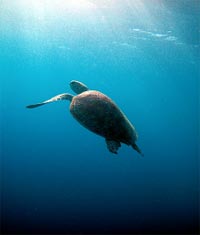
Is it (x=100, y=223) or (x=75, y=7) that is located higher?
(x=75, y=7)

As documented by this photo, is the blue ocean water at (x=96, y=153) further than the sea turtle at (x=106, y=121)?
Yes

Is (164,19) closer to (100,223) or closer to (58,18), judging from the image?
(58,18)

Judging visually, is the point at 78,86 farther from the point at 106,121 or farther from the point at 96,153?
the point at 96,153

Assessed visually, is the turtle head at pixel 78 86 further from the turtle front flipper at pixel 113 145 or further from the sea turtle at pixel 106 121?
the turtle front flipper at pixel 113 145

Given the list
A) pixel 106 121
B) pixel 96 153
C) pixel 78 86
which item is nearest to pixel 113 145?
pixel 106 121

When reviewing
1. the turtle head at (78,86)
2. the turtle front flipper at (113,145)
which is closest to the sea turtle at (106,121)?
the turtle front flipper at (113,145)

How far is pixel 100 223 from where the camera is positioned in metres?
8.65

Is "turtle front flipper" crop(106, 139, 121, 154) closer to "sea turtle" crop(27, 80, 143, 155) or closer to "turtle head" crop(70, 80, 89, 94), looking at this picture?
"sea turtle" crop(27, 80, 143, 155)

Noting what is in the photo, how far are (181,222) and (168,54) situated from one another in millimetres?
Result: 11553

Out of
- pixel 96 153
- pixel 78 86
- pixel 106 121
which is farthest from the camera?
pixel 96 153

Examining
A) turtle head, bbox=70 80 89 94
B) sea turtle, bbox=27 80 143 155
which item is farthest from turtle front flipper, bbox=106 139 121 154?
turtle head, bbox=70 80 89 94

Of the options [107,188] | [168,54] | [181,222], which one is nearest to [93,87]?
[168,54]

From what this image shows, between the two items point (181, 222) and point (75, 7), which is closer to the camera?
point (181, 222)

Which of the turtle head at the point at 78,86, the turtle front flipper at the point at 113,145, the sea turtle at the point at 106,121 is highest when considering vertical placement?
the turtle head at the point at 78,86
